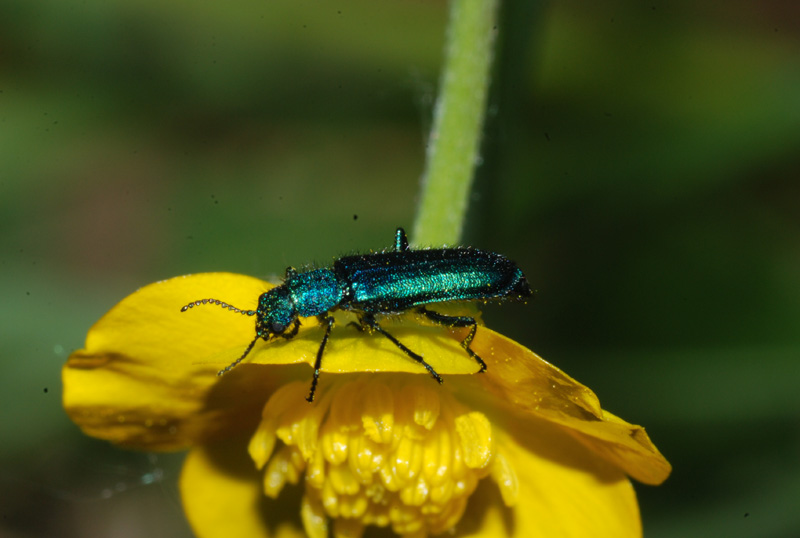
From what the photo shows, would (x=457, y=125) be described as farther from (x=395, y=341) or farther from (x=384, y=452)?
(x=384, y=452)

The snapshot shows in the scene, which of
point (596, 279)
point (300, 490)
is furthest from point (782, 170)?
point (300, 490)

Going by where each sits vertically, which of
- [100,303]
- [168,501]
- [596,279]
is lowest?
[168,501]

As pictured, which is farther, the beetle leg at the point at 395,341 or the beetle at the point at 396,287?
the beetle at the point at 396,287

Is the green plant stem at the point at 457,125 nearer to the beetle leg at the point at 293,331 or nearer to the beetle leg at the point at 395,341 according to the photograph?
the beetle leg at the point at 395,341

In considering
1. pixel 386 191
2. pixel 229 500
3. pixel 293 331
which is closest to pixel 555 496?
pixel 293 331

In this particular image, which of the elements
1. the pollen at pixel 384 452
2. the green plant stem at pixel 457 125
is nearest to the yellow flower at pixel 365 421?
the pollen at pixel 384 452

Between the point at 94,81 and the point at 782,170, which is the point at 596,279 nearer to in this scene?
the point at 782,170
